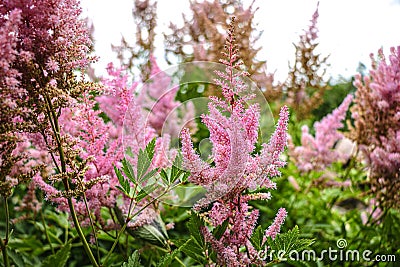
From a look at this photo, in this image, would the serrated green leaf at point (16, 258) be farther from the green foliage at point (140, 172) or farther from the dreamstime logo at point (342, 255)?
the dreamstime logo at point (342, 255)

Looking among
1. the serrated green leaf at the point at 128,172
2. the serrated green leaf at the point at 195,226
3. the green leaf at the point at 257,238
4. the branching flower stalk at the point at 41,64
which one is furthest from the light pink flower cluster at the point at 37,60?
the green leaf at the point at 257,238

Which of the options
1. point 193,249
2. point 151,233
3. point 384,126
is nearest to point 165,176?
point 193,249

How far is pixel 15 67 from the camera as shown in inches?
30.3

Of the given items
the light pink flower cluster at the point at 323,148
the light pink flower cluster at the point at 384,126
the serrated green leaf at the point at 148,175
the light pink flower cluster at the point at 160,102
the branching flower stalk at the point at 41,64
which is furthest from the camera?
the light pink flower cluster at the point at 323,148

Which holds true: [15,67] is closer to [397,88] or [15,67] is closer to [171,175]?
[171,175]

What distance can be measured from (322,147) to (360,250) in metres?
0.56

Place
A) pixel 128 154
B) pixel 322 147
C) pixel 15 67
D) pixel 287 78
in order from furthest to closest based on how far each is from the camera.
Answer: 1. pixel 287 78
2. pixel 322 147
3. pixel 128 154
4. pixel 15 67

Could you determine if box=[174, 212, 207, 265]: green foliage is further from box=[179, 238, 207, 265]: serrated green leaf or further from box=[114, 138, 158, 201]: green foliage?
box=[114, 138, 158, 201]: green foliage

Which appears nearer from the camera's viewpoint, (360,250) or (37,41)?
(37,41)

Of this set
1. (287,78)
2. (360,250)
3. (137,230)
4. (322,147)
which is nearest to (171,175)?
(137,230)

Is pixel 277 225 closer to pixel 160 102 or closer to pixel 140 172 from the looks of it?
pixel 140 172

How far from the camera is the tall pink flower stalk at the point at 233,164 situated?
772mm

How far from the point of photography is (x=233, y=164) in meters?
0.76

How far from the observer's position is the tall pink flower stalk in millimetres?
772
